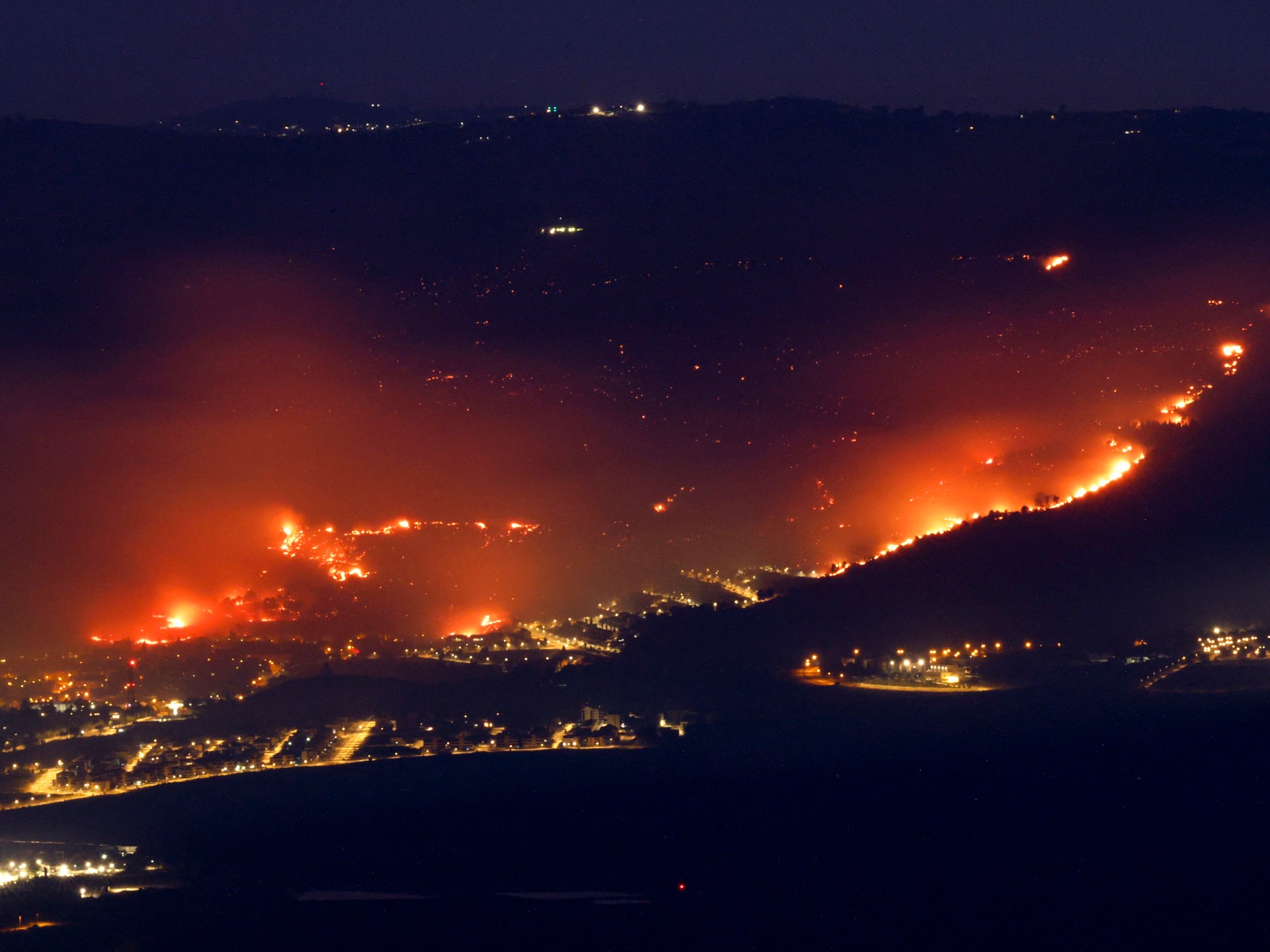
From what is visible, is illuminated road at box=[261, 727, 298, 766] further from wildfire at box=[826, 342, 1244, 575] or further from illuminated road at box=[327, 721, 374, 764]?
wildfire at box=[826, 342, 1244, 575]

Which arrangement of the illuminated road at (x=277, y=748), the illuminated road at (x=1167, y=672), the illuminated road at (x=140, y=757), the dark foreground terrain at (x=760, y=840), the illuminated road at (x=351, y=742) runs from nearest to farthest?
1. the dark foreground terrain at (x=760, y=840)
2. the illuminated road at (x=1167, y=672)
3. the illuminated road at (x=351, y=742)
4. the illuminated road at (x=277, y=748)
5. the illuminated road at (x=140, y=757)

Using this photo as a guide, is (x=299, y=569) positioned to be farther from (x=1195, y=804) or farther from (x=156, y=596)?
(x=1195, y=804)

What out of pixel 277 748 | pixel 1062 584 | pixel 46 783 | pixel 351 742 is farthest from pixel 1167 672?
pixel 46 783

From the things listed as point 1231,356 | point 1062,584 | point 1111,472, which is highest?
point 1231,356

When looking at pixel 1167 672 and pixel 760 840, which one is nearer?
pixel 760 840

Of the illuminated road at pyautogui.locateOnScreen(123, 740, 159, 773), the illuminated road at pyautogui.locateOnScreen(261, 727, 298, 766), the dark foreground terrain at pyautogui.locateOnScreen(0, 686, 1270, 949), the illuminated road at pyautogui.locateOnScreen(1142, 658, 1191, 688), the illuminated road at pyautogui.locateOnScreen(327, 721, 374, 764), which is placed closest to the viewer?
the dark foreground terrain at pyautogui.locateOnScreen(0, 686, 1270, 949)

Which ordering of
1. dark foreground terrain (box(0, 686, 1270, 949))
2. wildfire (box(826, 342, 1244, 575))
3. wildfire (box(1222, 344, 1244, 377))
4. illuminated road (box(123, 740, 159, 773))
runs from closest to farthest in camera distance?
dark foreground terrain (box(0, 686, 1270, 949)) → illuminated road (box(123, 740, 159, 773)) → wildfire (box(826, 342, 1244, 575)) → wildfire (box(1222, 344, 1244, 377))

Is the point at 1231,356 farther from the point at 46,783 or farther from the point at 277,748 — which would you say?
the point at 46,783

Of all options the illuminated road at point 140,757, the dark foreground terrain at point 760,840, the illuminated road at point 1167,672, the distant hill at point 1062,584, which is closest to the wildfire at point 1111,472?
the distant hill at point 1062,584

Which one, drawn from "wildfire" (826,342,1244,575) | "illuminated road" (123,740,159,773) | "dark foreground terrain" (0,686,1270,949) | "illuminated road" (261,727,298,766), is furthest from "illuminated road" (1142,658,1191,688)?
"illuminated road" (123,740,159,773)

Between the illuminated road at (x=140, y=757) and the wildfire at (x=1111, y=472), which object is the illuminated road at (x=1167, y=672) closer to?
the wildfire at (x=1111, y=472)
